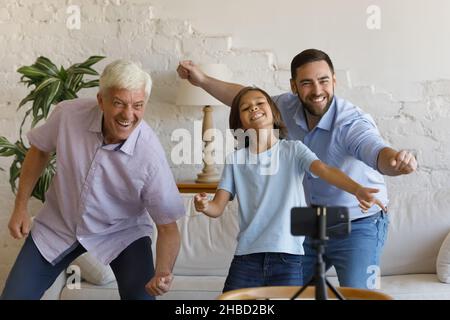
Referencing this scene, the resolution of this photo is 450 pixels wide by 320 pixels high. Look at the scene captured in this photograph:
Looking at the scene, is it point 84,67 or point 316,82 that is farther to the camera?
point 84,67

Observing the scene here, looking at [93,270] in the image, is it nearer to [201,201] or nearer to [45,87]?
[45,87]

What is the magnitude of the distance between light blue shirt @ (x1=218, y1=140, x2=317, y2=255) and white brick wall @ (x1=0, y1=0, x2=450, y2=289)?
1829mm

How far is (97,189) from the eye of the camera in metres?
2.29

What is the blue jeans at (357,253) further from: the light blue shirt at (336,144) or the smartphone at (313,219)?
the smartphone at (313,219)

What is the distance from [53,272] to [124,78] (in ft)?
2.33

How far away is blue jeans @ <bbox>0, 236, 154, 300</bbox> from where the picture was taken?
2.23 meters

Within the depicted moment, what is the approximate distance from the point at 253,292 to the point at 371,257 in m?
0.70

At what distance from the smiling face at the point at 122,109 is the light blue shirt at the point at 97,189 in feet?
0.17

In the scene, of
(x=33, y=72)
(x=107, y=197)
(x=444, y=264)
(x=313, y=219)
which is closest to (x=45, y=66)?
(x=33, y=72)

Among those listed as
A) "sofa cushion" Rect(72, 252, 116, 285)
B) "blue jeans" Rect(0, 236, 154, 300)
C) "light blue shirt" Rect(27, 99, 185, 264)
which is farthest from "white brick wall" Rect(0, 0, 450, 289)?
"blue jeans" Rect(0, 236, 154, 300)

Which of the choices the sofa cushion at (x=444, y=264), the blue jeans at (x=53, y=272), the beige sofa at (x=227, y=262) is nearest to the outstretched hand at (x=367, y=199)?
the blue jeans at (x=53, y=272)
